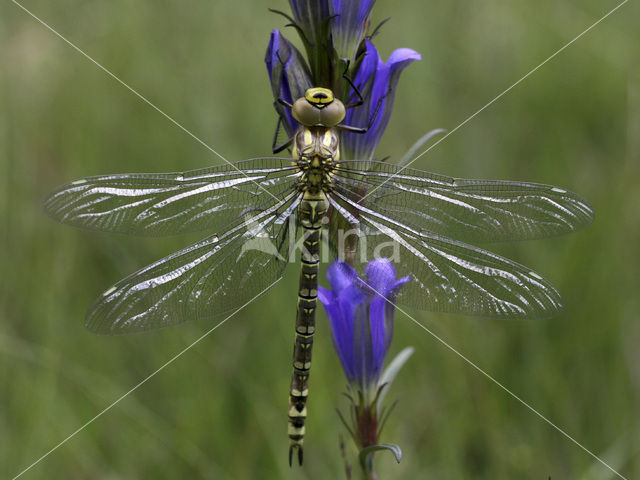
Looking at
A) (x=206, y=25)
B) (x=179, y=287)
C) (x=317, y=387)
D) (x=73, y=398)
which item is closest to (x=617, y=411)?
(x=317, y=387)

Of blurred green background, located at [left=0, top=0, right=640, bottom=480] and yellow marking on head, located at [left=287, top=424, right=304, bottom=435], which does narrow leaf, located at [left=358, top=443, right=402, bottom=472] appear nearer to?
yellow marking on head, located at [left=287, top=424, right=304, bottom=435]

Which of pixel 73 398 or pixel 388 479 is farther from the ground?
pixel 73 398

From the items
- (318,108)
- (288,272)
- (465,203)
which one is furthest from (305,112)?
(288,272)

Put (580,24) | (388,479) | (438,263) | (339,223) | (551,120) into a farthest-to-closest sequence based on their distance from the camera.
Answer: (580,24), (551,120), (388,479), (339,223), (438,263)

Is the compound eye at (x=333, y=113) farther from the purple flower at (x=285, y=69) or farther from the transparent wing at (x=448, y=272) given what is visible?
the transparent wing at (x=448, y=272)

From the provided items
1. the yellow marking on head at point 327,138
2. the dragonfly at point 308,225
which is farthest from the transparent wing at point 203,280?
the yellow marking on head at point 327,138

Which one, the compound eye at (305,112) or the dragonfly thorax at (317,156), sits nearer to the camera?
the compound eye at (305,112)

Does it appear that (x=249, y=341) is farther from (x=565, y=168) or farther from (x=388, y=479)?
(x=565, y=168)
